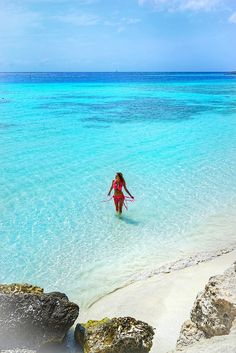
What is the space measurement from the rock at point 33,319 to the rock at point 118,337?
14.6 inches

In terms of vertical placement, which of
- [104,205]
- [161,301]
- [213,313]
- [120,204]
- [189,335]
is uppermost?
[213,313]

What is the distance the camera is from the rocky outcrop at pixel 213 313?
178 inches

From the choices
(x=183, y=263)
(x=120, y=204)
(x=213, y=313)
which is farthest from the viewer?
(x=120, y=204)

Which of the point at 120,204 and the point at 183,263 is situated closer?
the point at 183,263

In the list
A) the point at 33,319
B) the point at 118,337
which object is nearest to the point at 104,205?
the point at 33,319

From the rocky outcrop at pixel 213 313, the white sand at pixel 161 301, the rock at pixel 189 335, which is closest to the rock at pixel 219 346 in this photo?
the rocky outcrop at pixel 213 313

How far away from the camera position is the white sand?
20.2ft

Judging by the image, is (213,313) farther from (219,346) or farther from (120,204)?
(120,204)

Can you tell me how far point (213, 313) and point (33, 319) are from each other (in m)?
2.48

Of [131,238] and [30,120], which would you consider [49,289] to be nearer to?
[131,238]

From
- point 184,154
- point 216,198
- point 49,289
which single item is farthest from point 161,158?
point 49,289

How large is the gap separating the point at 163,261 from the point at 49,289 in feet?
8.01

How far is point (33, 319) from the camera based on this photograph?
5602mm

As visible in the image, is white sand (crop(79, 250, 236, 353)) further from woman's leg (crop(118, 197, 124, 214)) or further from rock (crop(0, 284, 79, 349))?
woman's leg (crop(118, 197, 124, 214))
